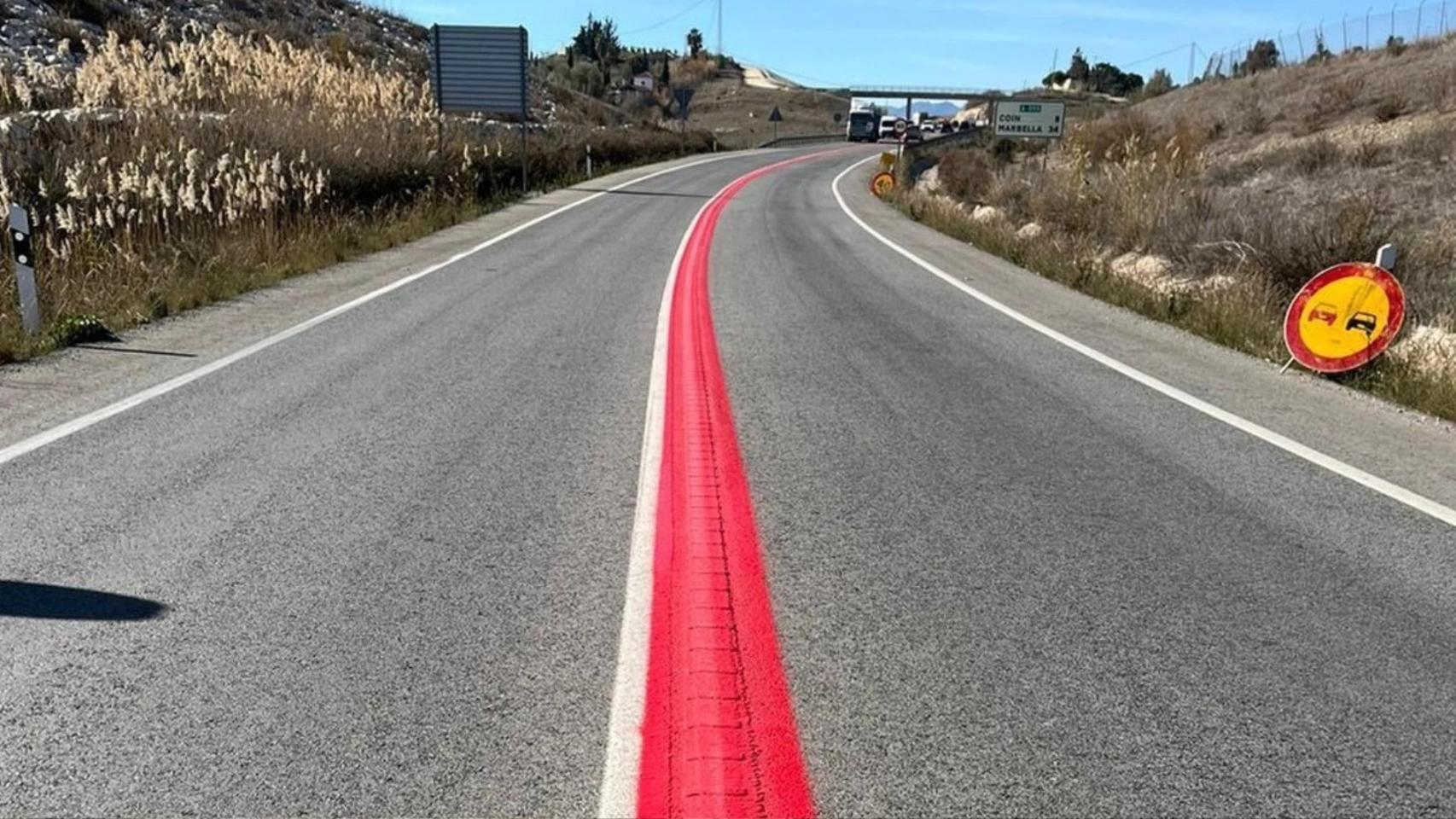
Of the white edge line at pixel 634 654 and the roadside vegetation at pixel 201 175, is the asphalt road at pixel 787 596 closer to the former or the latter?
the white edge line at pixel 634 654

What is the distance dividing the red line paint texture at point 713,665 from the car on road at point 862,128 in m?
71.6

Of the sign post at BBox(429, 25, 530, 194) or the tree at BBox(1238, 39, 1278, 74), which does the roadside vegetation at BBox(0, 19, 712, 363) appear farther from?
the tree at BBox(1238, 39, 1278, 74)

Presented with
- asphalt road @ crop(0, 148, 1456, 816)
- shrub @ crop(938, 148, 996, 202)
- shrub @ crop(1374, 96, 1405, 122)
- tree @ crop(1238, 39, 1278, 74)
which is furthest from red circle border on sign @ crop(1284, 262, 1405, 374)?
Result: tree @ crop(1238, 39, 1278, 74)

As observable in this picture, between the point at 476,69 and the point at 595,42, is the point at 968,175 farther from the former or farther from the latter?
the point at 595,42

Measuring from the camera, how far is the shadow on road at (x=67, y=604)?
3.34 m

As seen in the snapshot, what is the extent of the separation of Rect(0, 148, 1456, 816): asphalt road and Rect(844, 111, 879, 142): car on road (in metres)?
69.5

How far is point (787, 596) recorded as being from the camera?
3619mm

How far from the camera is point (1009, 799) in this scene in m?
2.49

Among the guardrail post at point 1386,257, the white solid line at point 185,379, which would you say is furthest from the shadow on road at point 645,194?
the guardrail post at point 1386,257

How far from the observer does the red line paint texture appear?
250 cm

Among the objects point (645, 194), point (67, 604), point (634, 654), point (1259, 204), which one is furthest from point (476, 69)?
point (634, 654)

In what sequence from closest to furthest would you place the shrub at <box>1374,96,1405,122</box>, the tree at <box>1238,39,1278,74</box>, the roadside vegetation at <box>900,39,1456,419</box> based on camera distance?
the roadside vegetation at <box>900,39,1456,419</box>
the shrub at <box>1374,96,1405,122</box>
the tree at <box>1238,39,1278,74</box>

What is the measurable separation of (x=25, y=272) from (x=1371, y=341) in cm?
1023

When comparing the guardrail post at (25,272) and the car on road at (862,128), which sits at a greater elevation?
the car on road at (862,128)
